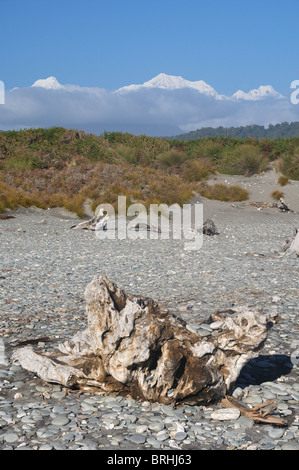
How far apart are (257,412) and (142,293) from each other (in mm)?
4979

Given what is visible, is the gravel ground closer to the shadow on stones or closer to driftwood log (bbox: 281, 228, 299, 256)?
the shadow on stones

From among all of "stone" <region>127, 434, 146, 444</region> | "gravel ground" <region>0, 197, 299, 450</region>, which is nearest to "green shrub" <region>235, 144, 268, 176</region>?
"gravel ground" <region>0, 197, 299, 450</region>

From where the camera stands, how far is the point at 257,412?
4387 mm

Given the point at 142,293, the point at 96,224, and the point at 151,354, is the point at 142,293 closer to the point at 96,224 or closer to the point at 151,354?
the point at 151,354

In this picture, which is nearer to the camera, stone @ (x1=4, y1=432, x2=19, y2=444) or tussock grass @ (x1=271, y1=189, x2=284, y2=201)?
stone @ (x1=4, y1=432, x2=19, y2=444)

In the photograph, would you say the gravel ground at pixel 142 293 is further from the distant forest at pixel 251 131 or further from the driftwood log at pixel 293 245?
the distant forest at pixel 251 131

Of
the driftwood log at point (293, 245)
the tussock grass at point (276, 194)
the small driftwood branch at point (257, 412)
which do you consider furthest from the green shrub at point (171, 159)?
the small driftwood branch at point (257, 412)

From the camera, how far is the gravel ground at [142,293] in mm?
3922

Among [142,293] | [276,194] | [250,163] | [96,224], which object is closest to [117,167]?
[276,194]

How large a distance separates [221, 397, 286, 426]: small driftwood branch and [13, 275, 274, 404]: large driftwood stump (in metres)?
A: 0.12

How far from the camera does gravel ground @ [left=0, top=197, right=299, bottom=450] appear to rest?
3.92 m

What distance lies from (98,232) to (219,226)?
6.98 m

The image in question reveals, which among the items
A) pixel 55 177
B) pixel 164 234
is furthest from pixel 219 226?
pixel 55 177

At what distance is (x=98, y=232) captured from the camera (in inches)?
749
